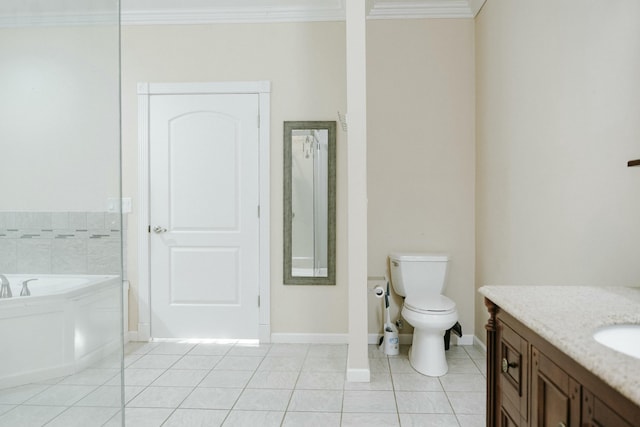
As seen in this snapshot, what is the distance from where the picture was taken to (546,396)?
852 millimetres

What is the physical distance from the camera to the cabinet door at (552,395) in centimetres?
73

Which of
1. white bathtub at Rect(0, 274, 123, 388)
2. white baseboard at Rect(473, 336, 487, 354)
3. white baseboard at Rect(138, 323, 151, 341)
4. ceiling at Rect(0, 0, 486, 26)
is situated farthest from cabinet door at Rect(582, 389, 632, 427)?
white baseboard at Rect(138, 323, 151, 341)

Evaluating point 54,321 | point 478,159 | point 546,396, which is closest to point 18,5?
point 54,321

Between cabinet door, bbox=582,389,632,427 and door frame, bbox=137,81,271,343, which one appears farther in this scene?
door frame, bbox=137,81,271,343

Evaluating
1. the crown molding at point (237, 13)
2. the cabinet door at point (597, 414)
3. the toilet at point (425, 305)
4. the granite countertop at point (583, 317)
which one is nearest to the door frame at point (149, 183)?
the crown molding at point (237, 13)

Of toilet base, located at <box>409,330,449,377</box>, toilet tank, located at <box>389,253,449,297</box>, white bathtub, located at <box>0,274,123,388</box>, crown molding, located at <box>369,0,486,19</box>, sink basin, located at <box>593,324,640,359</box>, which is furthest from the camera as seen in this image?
crown molding, located at <box>369,0,486,19</box>

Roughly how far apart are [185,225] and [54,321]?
1.80m

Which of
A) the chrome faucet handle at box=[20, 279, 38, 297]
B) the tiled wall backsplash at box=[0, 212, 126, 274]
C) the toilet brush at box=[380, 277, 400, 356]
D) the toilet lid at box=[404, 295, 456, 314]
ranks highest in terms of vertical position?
the tiled wall backsplash at box=[0, 212, 126, 274]

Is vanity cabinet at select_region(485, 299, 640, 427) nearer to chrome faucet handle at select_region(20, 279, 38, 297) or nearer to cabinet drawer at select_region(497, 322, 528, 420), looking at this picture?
cabinet drawer at select_region(497, 322, 528, 420)

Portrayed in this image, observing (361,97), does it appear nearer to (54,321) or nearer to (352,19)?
(352,19)

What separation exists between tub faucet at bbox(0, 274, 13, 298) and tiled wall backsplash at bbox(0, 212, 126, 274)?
0.07 ft

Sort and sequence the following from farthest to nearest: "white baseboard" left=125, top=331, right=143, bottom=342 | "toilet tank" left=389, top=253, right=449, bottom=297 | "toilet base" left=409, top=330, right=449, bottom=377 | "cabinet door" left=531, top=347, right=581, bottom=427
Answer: "white baseboard" left=125, top=331, right=143, bottom=342 → "toilet tank" left=389, top=253, right=449, bottom=297 → "toilet base" left=409, top=330, right=449, bottom=377 → "cabinet door" left=531, top=347, right=581, bottom=427

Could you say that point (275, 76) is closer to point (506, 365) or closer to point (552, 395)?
point (506, 365)

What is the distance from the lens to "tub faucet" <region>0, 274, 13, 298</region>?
105 cm
